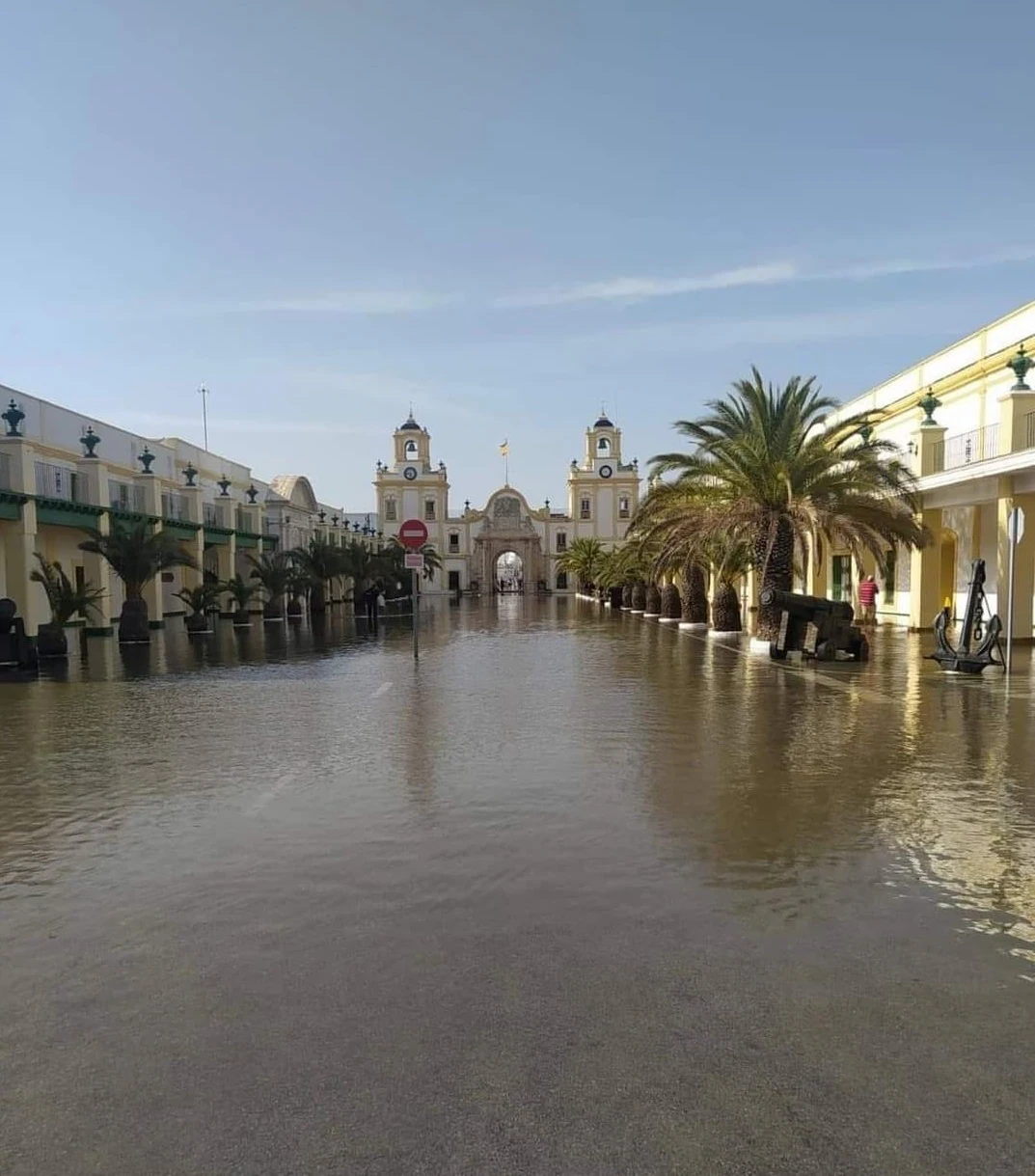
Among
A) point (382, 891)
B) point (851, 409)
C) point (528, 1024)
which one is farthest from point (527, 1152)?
point (851, 409)

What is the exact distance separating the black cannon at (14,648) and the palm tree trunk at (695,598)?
61.5 feet

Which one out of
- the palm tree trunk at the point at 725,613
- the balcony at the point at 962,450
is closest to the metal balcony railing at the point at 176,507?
the palm tree trunk at the point at 725,613

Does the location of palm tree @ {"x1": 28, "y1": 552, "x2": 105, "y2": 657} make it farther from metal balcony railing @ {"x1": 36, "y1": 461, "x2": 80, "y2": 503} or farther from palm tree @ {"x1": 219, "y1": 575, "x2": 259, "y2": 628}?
palm tree @ {"x1": 219, "y1": 575, "x2": 259, "y2": 628}

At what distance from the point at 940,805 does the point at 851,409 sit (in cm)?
2815

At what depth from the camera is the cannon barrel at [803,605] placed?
17.6 m

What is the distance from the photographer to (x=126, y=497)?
32.8 meters

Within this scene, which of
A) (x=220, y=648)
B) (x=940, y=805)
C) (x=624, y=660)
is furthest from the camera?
(x=220, y=648)

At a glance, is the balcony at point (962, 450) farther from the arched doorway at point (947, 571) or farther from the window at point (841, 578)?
the window at point (841, 578)

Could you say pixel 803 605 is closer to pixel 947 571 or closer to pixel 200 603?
pixel 947 571

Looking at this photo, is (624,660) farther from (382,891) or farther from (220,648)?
(382,891)

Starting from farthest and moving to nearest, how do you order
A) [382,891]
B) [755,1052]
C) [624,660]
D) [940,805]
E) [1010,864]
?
A: 1. [624,660]
2. [940,805]
3. [1010,864]
4. [382,891]
5. [755,1052]

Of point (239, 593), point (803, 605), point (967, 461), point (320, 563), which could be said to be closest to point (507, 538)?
point (320, 563)

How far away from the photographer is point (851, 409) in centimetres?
3234

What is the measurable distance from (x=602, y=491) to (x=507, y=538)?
36.5 ft
